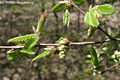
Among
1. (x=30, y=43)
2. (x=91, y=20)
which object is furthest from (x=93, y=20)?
(x=30, y=43)

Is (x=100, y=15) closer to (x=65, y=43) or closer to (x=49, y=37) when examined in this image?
(x=65, y=43)

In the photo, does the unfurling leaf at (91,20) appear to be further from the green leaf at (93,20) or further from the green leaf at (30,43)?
the green leaf at (30,43)

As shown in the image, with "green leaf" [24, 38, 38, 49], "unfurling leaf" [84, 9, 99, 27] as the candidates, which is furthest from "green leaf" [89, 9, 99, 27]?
"green leaf" [24, 38, 38, 49]

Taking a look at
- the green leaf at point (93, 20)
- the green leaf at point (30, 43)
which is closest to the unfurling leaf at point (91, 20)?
the green leaf at point (93, 20)

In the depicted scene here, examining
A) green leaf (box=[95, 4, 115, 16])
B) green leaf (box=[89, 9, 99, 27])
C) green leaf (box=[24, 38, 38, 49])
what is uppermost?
green leaf (box=[95, 4, 115, 16])

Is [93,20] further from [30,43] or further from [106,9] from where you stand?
[30,43]

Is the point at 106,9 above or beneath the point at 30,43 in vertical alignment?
above

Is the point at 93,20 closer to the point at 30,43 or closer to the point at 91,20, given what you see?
the point at 91,20

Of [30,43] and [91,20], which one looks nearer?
[91,20]

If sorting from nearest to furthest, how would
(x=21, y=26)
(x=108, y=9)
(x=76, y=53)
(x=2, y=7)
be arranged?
(x=108, y=9), (x=76, y=53), (x=21, y=26), (x=2, y=7)

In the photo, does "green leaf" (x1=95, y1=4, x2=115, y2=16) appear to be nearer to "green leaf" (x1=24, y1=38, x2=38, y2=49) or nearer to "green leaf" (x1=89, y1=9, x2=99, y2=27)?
"green leaf" (x1=89, y1=9, x2=99, y2=27)

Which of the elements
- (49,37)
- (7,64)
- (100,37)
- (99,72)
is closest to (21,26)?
(49,37)
